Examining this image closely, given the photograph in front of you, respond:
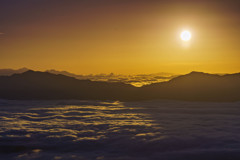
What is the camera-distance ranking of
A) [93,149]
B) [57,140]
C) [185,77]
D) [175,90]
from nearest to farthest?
1. [93,149]
2. [57,140]
3. [175,90]
4. [185,77]

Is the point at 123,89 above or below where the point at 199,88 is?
below

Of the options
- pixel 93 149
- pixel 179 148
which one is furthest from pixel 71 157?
pixel 179 148

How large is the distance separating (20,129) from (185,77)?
42.5 m

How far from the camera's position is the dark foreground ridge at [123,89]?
154 feet

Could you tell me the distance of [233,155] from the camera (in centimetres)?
1055

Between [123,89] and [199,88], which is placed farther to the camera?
[123,89]

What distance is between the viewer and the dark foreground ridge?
47.0 m

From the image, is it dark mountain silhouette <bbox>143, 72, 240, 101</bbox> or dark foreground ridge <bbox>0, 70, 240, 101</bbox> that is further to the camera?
dark foreground ridge <bbox>0, 70, 240, 101</bbox>

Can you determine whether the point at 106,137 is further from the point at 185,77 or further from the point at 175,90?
the point at 185,77

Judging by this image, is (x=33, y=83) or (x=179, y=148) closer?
(x=179, y=148)

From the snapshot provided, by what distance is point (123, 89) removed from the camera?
185 feet

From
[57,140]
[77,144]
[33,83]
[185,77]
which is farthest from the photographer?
[33,83]

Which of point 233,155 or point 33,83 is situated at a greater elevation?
point 33,83

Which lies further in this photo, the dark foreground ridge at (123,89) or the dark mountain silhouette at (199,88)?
the dark foreground ridge at (123,89)
